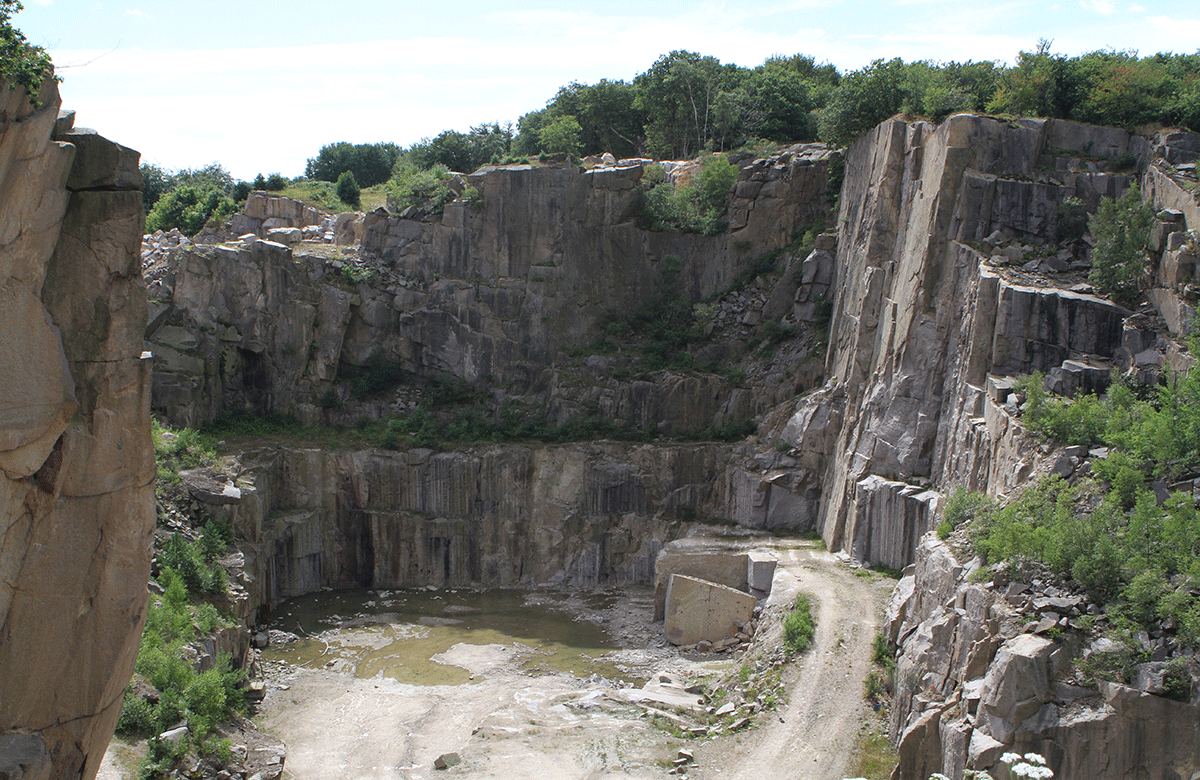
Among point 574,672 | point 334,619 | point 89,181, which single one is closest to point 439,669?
point 574,672

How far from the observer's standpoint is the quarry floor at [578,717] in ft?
68.7

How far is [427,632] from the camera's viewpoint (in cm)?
3133

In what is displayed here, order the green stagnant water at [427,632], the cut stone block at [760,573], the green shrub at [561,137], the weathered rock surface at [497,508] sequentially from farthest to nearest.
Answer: the green shrub at [561,137], the weathered rock surface at [497,508], the cut stone block at [760,573], the green stagnant water at [427,632]

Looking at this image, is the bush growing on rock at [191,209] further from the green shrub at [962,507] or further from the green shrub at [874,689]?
the green shrub at [874,689]

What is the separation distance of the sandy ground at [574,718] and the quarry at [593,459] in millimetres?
129

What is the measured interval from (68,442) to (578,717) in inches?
556

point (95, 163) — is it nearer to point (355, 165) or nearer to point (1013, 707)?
point (1013, 707)

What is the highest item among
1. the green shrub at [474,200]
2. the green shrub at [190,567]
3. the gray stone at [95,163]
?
the green shrub at [474,200]

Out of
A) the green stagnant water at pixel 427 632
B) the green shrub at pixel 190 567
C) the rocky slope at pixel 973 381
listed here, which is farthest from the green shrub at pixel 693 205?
the green shrub at pixel 190 567

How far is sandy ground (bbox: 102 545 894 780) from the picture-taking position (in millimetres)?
20922

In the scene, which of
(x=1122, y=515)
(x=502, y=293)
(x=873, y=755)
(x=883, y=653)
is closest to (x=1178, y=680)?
(x=1122, y=515)

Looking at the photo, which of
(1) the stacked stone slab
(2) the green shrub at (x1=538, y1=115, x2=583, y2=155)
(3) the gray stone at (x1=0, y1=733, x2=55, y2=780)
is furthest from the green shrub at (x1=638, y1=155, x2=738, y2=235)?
(3) the gray stone at (x1=0, y1=733, x2=55, y2=780)

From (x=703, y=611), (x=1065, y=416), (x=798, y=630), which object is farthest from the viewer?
(x=703, y=611)

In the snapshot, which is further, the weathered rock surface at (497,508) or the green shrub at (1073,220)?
the weathered rock surface at (497,508)
